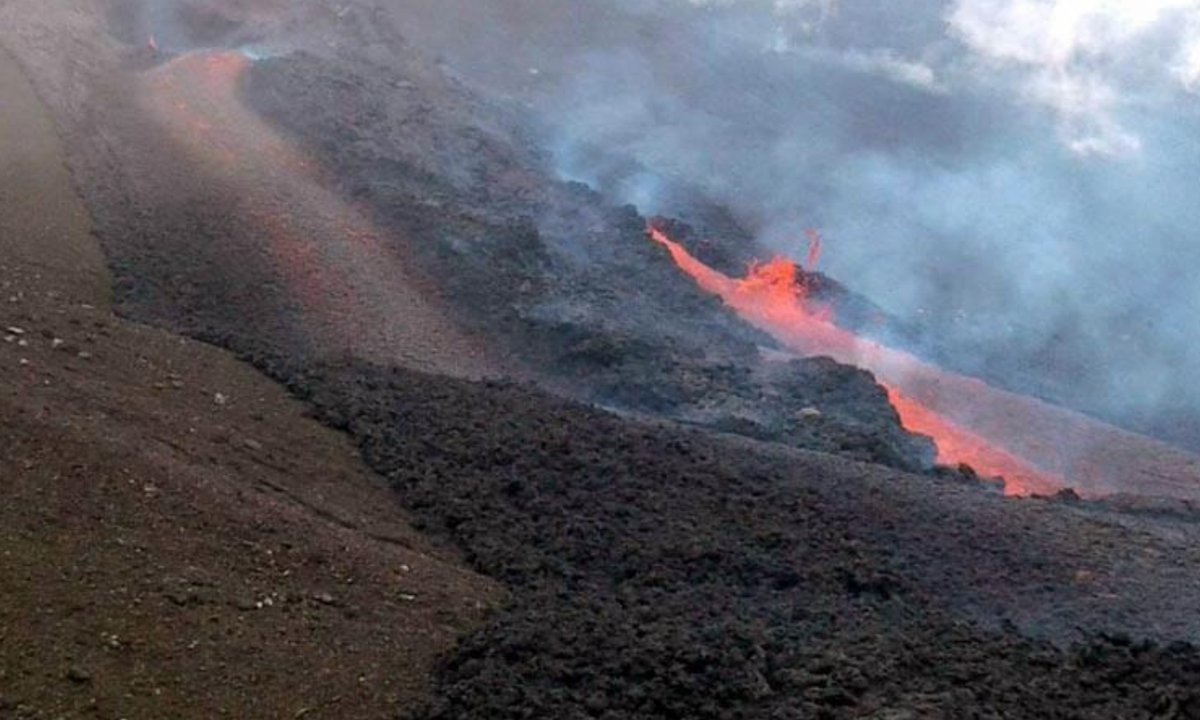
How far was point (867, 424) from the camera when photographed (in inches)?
581

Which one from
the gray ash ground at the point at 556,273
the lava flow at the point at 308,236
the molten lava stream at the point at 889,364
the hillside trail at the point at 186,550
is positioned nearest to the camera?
the hillside trail at the point at 186,550

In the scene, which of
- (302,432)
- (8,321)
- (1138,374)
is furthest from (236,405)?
(1138,374)

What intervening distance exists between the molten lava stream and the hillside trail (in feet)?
27.9

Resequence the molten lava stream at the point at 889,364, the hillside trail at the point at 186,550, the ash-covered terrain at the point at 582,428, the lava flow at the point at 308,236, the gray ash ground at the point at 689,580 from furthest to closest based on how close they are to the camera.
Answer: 1. the molten lava stream at the point at 889,364
2. the lava flow at the point at 308,236
3. the ash-covered terrain at the point at 582,428
4. the gray ash ground at the point at 689,580
5. the hillside trail at the point at 186,550

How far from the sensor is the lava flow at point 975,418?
15906mm

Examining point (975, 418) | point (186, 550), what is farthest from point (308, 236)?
point (975, 418)

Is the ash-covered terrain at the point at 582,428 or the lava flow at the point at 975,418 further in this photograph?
the lava flow at the point at 975,418

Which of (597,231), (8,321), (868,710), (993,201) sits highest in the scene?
(993,201)

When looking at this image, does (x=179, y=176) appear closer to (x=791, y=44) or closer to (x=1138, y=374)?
(x=1138, y=374)

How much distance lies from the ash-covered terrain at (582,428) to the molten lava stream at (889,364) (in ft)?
2.48

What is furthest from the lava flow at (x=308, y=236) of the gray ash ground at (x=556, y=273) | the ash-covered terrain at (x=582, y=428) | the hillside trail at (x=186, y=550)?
the hillside trail at (x=186, y=550)

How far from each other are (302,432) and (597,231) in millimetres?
9048

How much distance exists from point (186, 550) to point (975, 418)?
12104mm

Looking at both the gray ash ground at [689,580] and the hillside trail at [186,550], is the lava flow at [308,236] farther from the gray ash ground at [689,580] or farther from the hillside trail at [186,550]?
the hillside trail at [186,550]
